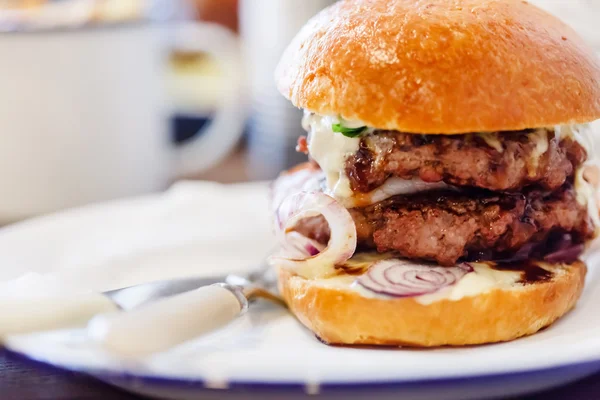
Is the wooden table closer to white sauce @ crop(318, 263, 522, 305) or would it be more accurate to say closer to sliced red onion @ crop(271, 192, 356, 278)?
white sauce @ crop(318, 263, 522, 305)

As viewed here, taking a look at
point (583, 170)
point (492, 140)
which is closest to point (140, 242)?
point (492, 140)

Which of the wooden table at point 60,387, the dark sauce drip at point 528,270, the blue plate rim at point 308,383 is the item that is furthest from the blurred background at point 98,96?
the blue plate rim at point 308,383

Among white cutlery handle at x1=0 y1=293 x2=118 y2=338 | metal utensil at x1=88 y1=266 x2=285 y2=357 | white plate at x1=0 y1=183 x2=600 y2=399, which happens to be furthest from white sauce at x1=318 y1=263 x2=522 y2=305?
white cutlery handle at x1=0 y1=293 x2=118 y2=338

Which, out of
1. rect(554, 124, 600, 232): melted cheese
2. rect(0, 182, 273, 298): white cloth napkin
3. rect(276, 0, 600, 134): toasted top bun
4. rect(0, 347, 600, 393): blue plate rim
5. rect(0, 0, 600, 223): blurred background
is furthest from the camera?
rect(0, 0, 600, 223): blurred background

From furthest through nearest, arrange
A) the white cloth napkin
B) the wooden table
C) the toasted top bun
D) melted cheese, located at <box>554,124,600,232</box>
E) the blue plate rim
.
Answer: the white cloth napkin
melted cheese, located at <box>554,124,600,232</box>
the toasted top bun
the wooden table
the blue plate rim

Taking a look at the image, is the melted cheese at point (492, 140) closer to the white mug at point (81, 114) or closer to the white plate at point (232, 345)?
the white plate at point (232, 345)

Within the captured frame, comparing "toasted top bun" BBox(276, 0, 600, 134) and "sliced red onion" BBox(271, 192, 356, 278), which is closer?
"toasted top bun" BBox(276, 0, 600, 134)

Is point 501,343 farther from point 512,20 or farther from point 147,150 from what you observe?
point 147,150
